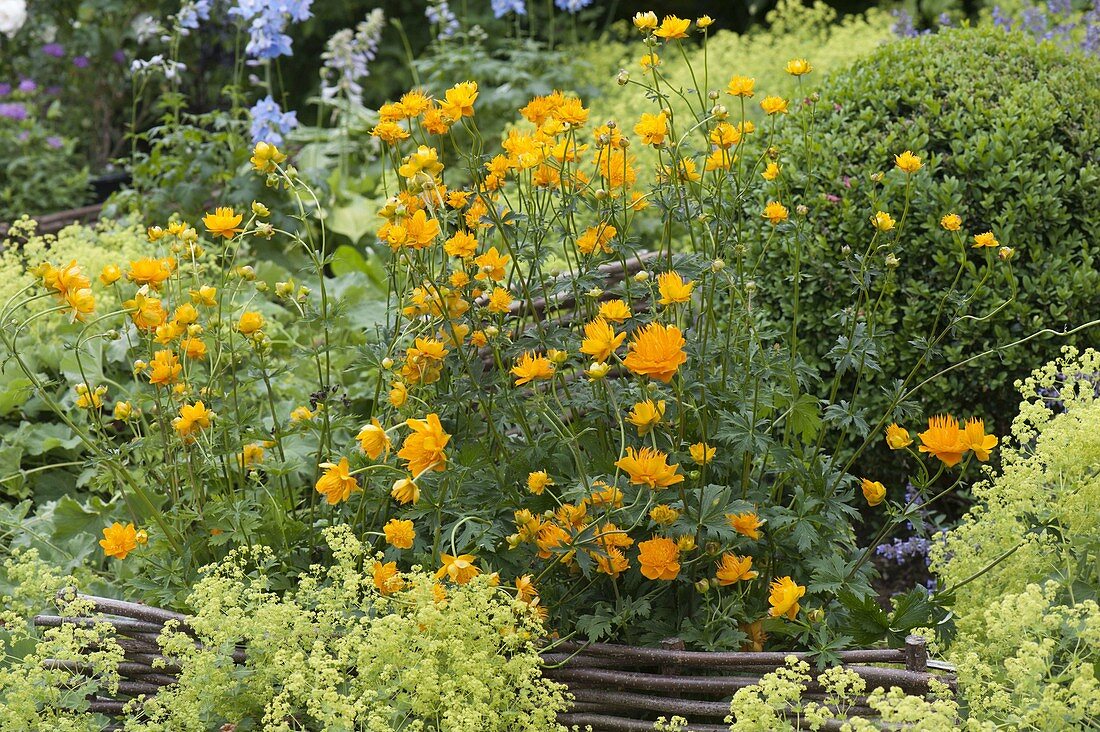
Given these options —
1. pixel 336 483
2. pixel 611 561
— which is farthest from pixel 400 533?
pixel 611 561

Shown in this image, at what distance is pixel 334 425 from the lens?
202 cm

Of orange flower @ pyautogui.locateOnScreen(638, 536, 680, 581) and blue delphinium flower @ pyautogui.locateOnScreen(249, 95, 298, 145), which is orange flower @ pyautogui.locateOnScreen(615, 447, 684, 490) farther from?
blue delphinium flower @ pyautogui.locateOnScreen(249, 95, 298, 145)

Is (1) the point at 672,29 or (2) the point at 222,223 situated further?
(2) the point at 222,223

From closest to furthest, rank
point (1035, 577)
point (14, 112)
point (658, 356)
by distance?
point (658, 356) < point (1035, 577) < point (14, 112)

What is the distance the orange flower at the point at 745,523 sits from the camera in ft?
5.48

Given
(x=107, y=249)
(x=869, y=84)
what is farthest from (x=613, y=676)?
(x=107, y=249)

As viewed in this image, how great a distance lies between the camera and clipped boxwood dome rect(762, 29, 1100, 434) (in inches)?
99.2

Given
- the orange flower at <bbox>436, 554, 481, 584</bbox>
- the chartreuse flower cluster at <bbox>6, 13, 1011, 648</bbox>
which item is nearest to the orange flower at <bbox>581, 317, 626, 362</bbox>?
the chartreuse flower cluster at <bbox>6, 13, 1011, 648</bbox>

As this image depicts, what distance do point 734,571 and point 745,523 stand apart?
82 millimetres

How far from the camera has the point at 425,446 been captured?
148 cm

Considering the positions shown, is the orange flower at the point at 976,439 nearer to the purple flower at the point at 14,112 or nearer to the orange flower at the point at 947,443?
the orange flower at the point at 947,443

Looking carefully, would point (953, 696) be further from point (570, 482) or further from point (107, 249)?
point (107, 249)

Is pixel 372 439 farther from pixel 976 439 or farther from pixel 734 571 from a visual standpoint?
pixel 976 439

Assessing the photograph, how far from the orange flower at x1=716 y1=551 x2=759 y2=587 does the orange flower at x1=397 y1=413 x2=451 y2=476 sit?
1.61 ft
